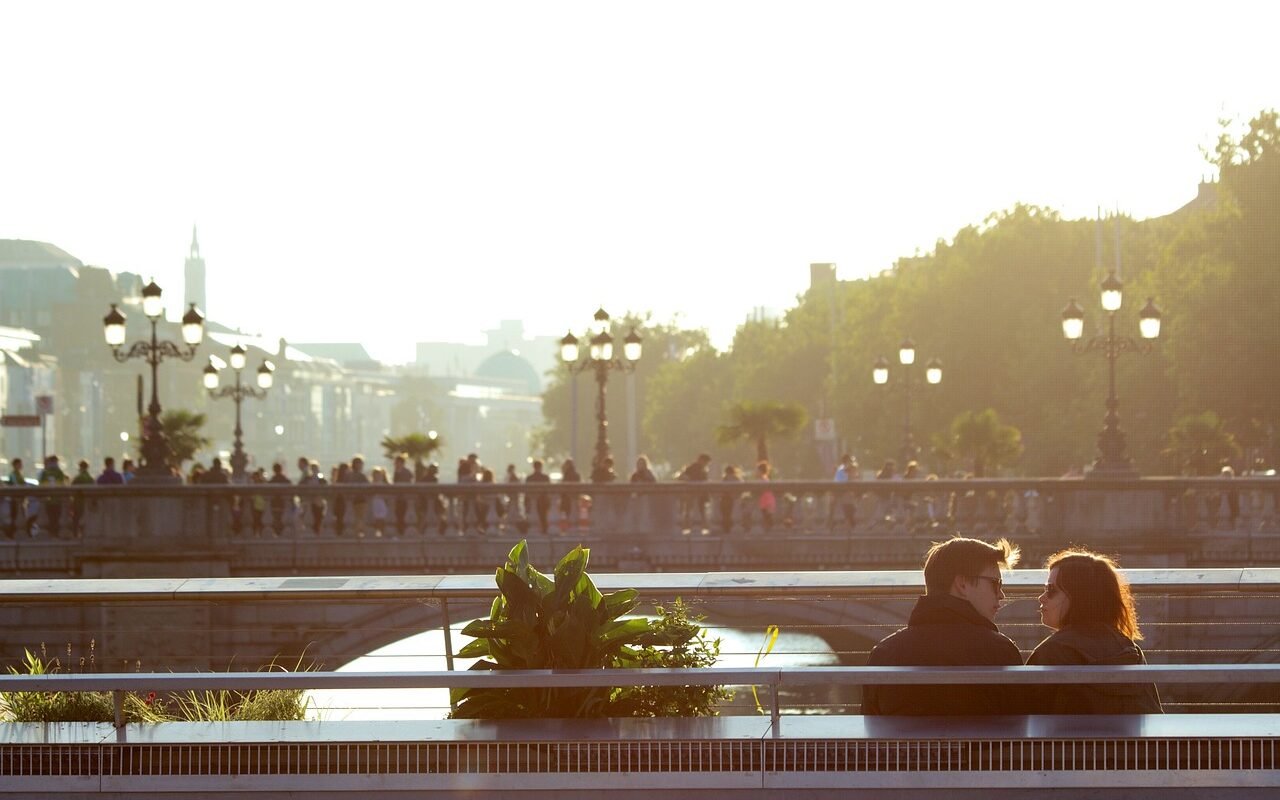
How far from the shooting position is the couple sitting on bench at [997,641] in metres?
6.99

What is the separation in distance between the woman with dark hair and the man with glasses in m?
0.15

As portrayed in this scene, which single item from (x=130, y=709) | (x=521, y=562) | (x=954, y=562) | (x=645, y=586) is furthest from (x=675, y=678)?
(x=130, y=709)

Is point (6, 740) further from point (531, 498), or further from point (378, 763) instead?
point (531, 498)

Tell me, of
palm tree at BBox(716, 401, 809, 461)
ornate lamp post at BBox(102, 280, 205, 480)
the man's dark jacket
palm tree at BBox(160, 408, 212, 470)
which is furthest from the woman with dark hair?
palm tree at BBox(160, 408, 212, 470)

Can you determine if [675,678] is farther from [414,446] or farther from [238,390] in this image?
[238,390]

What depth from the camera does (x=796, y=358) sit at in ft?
297

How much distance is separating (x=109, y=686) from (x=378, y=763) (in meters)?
1.02

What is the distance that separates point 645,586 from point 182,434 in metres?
31.0

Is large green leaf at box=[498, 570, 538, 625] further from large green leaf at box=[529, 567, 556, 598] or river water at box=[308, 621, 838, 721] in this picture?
river water at box=[308, 621, 838, 721]

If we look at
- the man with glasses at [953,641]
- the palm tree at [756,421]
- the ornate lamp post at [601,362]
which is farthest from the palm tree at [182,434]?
the man with glasses at [953,641]

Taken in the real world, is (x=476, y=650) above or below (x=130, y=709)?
above

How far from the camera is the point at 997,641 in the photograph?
7.02 metres

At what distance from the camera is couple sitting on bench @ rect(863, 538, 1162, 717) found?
6988 millimetres

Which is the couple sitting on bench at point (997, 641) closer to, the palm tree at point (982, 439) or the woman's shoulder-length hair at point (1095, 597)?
the woman's shoulder-length hair at point (1095, 597)
